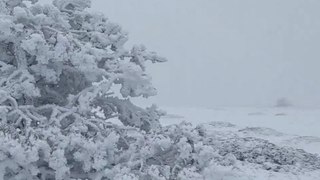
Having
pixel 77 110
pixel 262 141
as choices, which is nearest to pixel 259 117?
pixel 262 141

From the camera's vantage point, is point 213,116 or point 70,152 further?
point 213,116

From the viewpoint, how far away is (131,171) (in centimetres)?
427

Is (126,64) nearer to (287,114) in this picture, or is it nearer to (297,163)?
(297,163)

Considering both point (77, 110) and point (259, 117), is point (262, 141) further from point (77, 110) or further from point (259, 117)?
point (259, 117)

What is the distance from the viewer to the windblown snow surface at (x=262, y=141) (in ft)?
21.7

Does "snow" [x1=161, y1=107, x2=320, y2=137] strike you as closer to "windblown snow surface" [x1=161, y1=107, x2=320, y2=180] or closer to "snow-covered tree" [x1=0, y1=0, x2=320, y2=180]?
"windblown snow surface" [x1=161, y1=107, x2=320, y2=180]

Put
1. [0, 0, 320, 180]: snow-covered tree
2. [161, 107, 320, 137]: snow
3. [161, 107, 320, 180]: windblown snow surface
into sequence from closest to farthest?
[0, 0, 320, 180]: snow-covered tree → [161, 107, 320, 180]: windblown snow surface → [161, 107, 320, 137]: snow

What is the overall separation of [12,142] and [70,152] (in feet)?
2.13

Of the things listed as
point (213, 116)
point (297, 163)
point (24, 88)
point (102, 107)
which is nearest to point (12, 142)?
point (24, 88)

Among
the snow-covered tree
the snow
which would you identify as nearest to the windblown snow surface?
the snow

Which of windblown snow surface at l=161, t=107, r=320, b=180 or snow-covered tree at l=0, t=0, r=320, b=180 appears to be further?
windblown snow surface at l=161, t=107, r=320, b=180

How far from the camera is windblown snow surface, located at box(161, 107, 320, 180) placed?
21.7 feet

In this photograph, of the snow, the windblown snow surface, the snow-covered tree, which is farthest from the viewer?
the snow

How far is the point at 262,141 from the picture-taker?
29.1 ft
